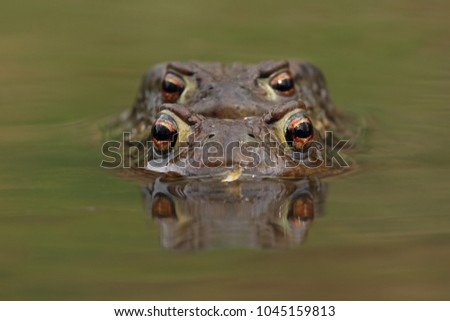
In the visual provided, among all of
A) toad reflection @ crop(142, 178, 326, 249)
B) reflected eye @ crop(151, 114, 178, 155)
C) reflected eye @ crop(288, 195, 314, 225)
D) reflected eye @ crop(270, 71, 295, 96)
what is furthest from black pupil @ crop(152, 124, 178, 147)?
reflected eye @ crop(270, 71, 295, 96)

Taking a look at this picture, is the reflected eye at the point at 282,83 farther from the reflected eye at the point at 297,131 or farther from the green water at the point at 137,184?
the reflected eye at the point at 297,131

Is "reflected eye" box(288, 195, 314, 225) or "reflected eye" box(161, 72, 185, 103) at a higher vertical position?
"reflected eye" box(161, 72, 185, 103)

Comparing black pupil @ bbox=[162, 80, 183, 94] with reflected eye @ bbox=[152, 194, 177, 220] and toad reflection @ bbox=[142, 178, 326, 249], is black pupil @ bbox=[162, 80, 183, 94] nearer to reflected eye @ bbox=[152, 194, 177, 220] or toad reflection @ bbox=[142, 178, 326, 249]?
toad reflection @ bbox=[142, 178, 326, 249]

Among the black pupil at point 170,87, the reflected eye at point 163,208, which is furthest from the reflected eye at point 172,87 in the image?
the reflected eye at point 163,208

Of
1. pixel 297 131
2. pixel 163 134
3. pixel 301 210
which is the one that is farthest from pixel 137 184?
pixel 301 210

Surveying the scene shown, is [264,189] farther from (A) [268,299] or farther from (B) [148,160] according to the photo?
(A) [268,299]

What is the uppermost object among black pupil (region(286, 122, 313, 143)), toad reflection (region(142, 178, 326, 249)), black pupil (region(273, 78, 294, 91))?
black pupil (region(273, 78, 294, 91))

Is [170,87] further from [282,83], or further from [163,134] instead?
[163,134]
